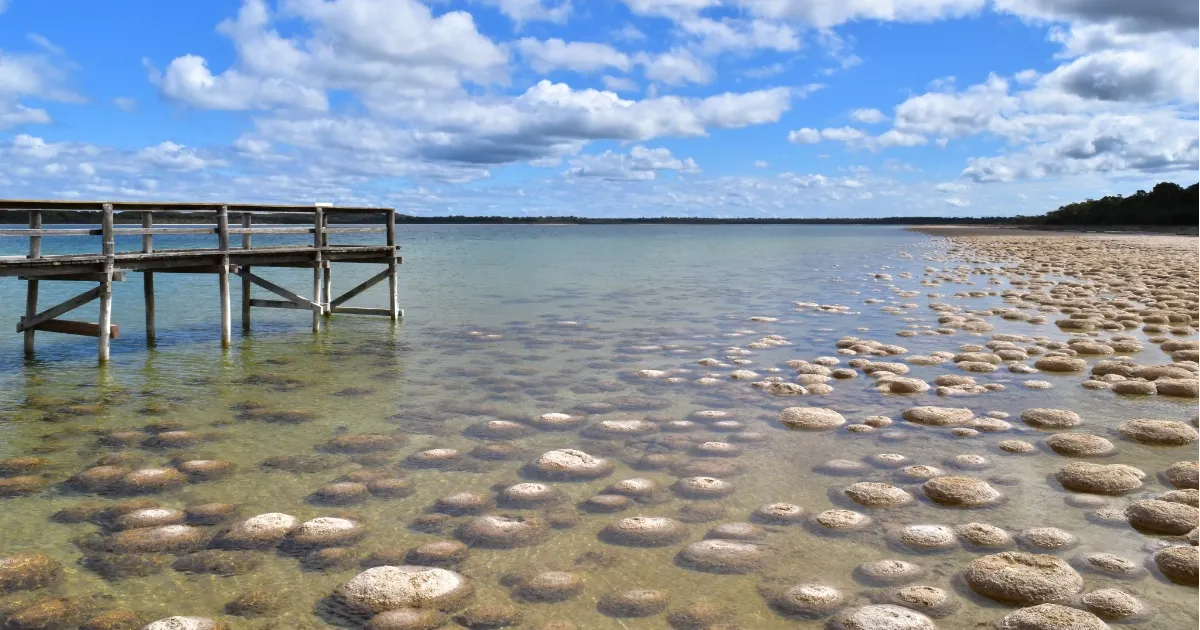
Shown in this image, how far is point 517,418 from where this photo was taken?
11023 millimetres

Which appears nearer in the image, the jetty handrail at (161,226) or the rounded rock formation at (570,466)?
the rounded rock formation at (570,466)

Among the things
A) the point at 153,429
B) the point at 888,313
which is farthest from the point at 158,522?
the point at 888,313

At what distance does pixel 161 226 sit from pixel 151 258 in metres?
1.04

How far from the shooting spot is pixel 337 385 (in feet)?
44.5

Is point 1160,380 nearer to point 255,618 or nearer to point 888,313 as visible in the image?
point 888,313

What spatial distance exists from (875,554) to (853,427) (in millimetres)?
3781

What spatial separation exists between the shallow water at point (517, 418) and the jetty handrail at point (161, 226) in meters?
2.44

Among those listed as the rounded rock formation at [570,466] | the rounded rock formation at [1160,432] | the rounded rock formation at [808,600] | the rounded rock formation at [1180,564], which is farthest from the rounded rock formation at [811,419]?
the rounded rock formation at [808,600]

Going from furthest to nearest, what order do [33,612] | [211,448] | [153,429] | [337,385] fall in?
[337,385]
[153,429]
[211,448]
[33,612]


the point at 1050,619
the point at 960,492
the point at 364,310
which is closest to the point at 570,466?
the point at 960,492

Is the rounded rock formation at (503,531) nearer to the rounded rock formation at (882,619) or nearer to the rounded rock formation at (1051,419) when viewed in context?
the rounded rock formation at (882,619)

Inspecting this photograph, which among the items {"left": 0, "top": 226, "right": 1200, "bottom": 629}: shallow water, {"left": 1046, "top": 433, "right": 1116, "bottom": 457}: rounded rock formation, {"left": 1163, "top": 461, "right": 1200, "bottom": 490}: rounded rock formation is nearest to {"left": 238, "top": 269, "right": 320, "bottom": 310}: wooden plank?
{"left": 0, "top": 226, "right": 1200, "bottom": 629}: shallow water

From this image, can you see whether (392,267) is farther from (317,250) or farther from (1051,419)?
(1051,419)

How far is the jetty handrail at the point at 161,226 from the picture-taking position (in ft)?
46.2
